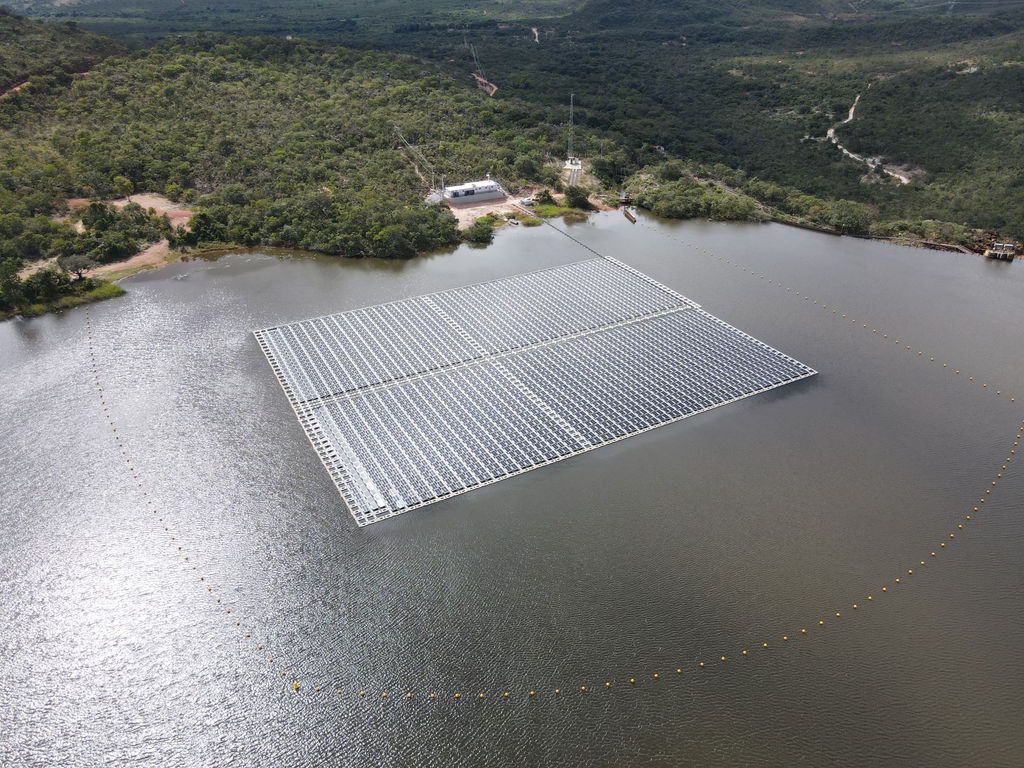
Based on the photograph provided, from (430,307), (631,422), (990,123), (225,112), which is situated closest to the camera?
(631,422)

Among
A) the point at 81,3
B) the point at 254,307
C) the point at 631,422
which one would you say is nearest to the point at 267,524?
the point at 631,422

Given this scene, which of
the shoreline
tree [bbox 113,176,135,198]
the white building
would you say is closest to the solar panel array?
the shoreline

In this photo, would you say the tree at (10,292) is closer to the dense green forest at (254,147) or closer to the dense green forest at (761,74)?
the dense green forest at (254,147)

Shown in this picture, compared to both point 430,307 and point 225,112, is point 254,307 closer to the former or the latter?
point 430,307

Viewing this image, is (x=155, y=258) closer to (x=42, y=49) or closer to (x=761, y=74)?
(x=42, y=49)

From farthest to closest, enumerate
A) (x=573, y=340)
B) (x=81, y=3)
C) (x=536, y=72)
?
(x=81, y=3) → (x=536, y=72) → (x=573, y=340)

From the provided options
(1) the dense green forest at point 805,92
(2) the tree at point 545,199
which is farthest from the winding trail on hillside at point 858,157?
(2) the tree at point 545,199

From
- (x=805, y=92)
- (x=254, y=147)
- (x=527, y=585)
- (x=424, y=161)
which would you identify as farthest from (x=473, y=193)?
(x=805, y=92)

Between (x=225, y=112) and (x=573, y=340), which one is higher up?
(x=225, y=112)

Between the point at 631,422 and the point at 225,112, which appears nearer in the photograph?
the point at 631,422
